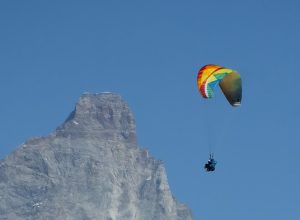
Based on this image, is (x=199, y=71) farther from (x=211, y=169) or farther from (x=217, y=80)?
(x=211, y=169)

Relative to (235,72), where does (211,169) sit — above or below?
below

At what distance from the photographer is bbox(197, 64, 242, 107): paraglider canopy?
456 ft

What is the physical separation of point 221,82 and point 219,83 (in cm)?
36

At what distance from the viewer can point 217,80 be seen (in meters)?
141

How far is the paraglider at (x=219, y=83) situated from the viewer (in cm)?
13812

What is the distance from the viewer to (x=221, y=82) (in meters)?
142

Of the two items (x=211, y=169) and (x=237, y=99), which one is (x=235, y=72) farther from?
(x=211, y=169)

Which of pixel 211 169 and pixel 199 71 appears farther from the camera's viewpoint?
pixel 199 71

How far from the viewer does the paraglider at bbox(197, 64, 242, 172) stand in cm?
13812

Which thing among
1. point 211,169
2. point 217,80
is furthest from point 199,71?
point 211,169

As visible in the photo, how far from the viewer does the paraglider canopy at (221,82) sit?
456 ft

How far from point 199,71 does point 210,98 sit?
841cm

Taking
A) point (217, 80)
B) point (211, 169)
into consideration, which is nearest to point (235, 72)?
point (217, 80)

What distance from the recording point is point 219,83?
14212 cm
